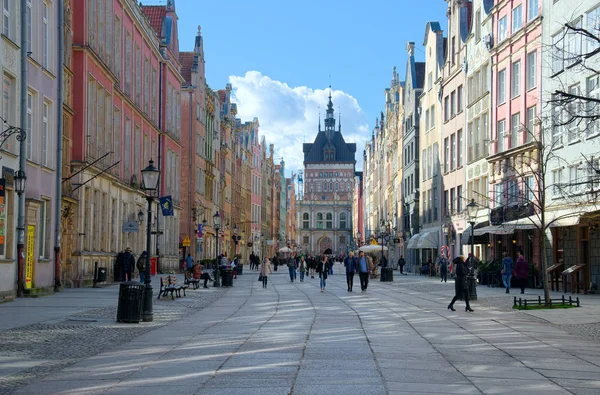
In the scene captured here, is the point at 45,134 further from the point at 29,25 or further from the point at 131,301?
the point at 131,301

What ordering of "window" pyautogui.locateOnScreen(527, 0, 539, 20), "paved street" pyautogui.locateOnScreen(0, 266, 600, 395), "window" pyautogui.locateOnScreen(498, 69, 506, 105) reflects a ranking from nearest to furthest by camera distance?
"paved street" pyautogui.locateOnScreen(0, 266, 600, 395)
"window" pyautogui.locateOnScreen(527, 0, 539, 20)
"window" pyautogui.locateOnScreen(498, 69, 506, 105)

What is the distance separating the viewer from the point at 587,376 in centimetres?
1159

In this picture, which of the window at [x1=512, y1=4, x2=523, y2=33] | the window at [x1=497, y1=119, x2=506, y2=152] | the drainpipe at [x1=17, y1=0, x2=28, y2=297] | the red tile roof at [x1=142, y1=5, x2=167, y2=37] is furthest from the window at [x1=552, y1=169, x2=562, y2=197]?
the red tile roof at [x1=142, y1=5, x2=167, y2=37]

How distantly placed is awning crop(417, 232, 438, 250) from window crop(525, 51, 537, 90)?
22434mm

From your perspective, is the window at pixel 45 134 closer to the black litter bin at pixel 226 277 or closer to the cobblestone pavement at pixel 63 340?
the cobblestone pavement at pixel 63 340

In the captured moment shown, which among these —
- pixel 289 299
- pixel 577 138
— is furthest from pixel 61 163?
pixel 577 138

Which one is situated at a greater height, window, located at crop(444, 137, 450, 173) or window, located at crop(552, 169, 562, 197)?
window, located at crop(444, 137, 450, 173)

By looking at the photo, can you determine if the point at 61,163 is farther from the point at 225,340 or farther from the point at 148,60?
the point at 148,60

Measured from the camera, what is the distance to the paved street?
10.4 meters

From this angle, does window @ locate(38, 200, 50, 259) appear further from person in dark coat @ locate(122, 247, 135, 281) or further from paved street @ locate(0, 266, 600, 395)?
person in dark coat @ locate(122, 247, 135, 281)

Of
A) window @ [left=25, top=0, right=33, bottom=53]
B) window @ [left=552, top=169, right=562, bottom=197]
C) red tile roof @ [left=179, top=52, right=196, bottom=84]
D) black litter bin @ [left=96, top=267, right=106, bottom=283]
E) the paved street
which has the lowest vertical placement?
the paved street

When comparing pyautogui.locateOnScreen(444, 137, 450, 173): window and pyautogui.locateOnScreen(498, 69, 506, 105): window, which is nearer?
pyautogui.locateOnScreen(498, 69, 506, 105): window

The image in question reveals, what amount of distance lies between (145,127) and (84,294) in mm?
21043

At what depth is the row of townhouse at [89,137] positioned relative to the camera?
2589cm
